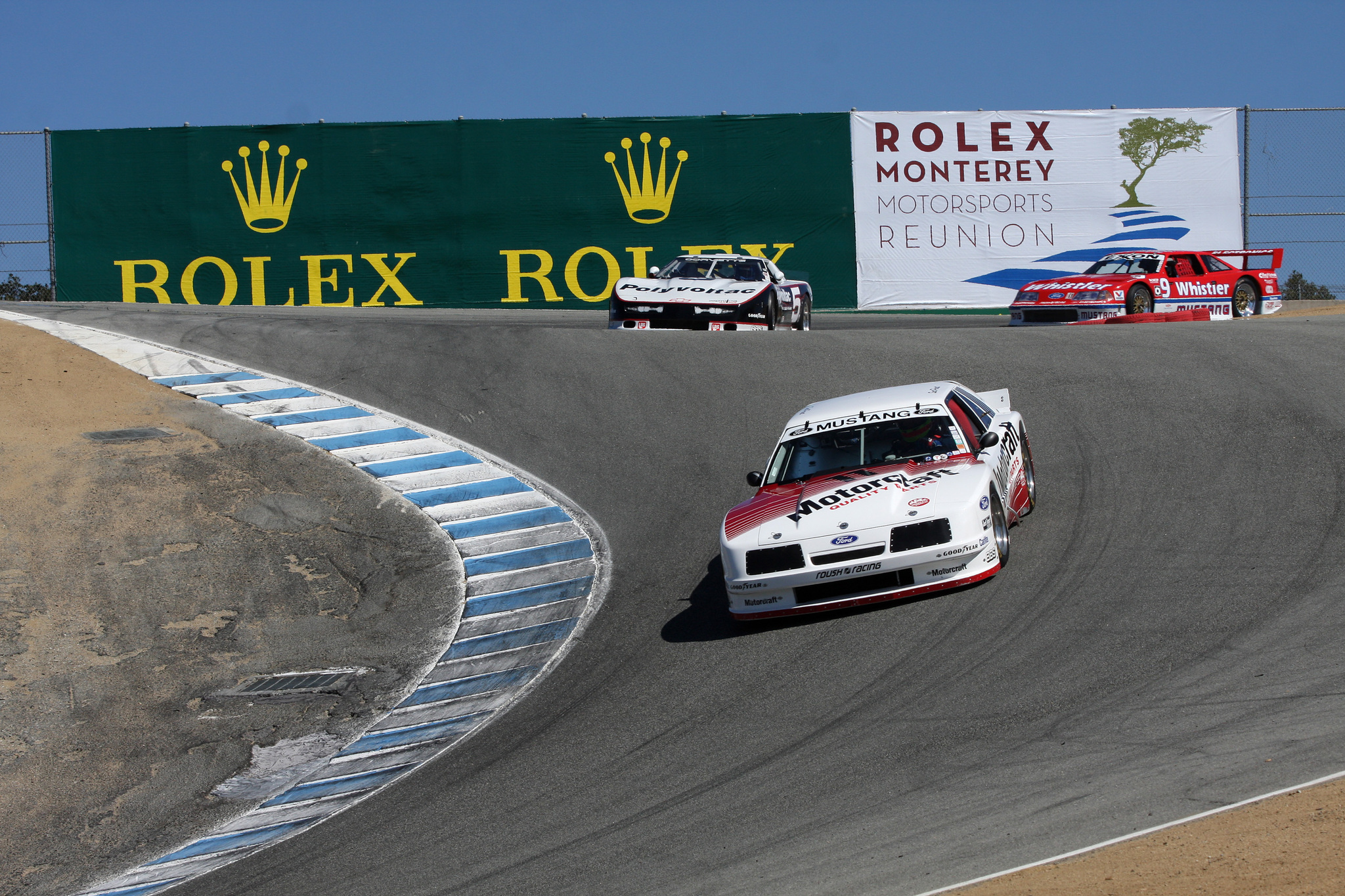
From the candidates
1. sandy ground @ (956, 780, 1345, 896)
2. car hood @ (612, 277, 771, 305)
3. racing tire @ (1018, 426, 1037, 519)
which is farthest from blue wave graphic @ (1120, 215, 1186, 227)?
sandy ground @ (956, 780, 1345, 896)

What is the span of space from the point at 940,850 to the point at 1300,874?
4.13ft

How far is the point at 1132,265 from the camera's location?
64.5 ft

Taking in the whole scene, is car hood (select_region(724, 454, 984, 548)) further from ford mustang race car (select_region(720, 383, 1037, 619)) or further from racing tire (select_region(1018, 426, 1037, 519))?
racing tire (select_region(1018, 426, 1037, 519))

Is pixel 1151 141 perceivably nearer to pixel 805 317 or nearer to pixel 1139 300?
pixel 1139 300

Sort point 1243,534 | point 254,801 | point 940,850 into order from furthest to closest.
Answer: point 1243,534 → point 254,801 → point 940,850

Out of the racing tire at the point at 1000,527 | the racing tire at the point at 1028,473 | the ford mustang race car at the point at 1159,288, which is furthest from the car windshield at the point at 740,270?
the racing tire at the point at 1000,527

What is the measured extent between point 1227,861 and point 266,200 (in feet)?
75.9

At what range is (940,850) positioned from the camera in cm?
491

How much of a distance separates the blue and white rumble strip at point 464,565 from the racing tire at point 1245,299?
1383 centimetres

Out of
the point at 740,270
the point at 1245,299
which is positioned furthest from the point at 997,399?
the point at 1245,299

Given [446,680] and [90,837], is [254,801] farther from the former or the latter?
[446,680]

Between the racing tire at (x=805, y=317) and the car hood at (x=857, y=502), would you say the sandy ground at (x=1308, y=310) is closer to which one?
the racing tire at (x=805, y=317)

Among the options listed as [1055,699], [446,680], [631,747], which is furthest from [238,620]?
[1055,699]

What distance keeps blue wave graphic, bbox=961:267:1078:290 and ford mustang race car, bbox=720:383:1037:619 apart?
53.8 feet
